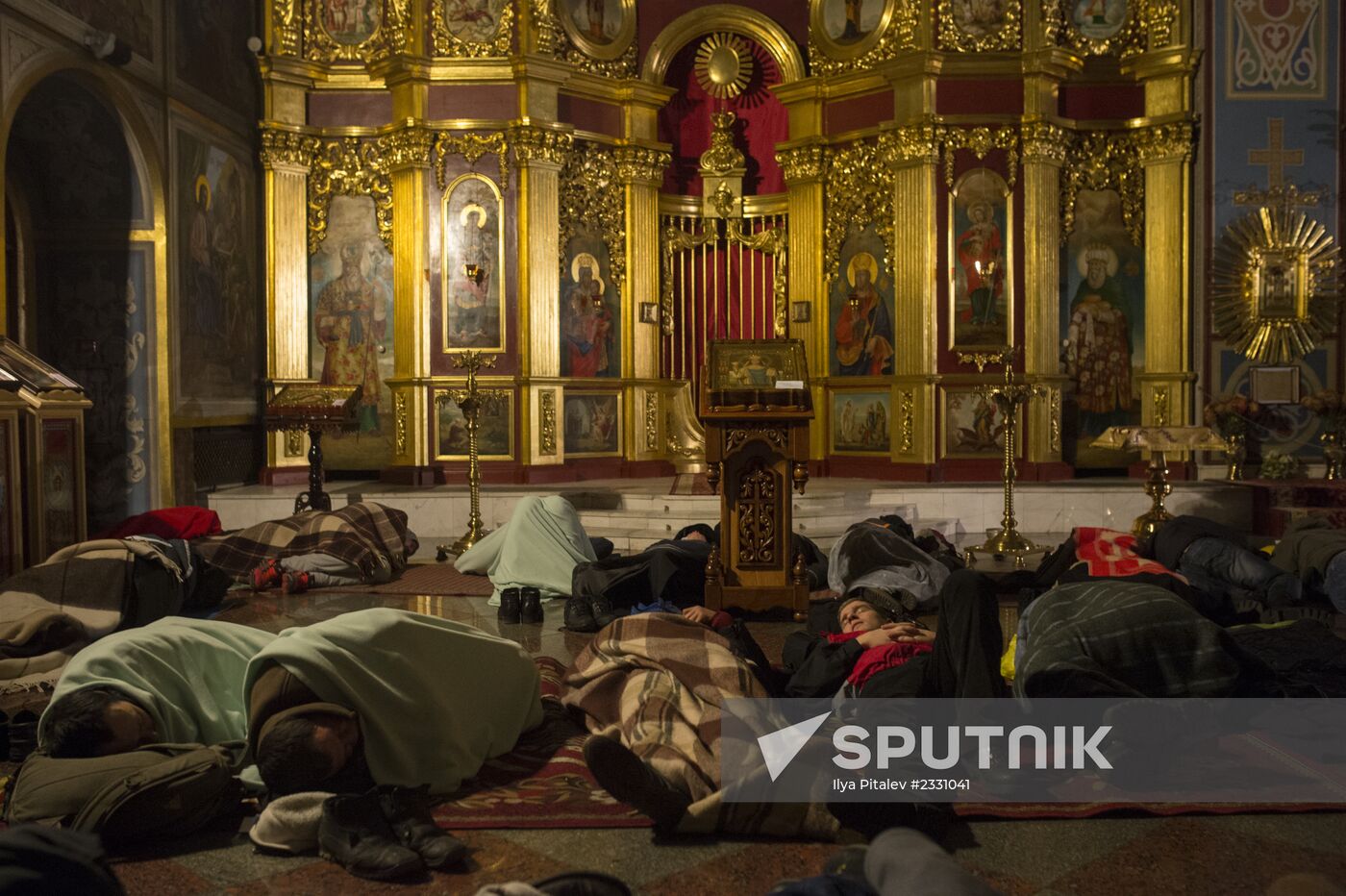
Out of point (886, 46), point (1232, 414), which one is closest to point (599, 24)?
point (886, 46)

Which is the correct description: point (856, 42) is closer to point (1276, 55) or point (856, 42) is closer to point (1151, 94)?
point (1151, 94)

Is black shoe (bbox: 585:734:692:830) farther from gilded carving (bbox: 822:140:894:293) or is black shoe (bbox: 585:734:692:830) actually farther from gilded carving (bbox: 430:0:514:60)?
gilded carving (bbox: 430:0:514:60)

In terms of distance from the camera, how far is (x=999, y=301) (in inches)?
500

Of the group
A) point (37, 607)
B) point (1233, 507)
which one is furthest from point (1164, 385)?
point (37, 607)

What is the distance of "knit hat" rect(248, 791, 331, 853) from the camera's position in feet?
11.4

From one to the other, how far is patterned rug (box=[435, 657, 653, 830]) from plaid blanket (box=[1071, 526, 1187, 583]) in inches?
Answer: 136

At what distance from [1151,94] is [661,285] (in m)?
6.05

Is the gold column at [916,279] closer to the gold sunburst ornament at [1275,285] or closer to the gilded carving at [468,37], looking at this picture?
the gold sunburst ornament at [1275,285]

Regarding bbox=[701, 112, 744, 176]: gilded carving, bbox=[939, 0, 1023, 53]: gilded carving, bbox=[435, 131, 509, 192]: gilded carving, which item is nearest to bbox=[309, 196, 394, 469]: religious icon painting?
bbox=[435, 131, 509, 192]: gilded carving

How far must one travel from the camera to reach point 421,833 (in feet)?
11.3

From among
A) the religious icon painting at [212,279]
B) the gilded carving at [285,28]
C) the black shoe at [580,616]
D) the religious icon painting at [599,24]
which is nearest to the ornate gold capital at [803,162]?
the religious icon painting at [599,24]

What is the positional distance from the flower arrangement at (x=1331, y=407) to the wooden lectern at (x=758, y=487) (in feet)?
23.3

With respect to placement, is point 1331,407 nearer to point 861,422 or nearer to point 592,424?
point 861,422

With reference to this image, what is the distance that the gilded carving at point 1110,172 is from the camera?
12898 millimetres
